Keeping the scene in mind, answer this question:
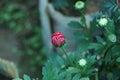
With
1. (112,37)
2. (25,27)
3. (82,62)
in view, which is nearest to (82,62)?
(82,62)

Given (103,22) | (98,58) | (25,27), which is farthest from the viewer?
(25,27)

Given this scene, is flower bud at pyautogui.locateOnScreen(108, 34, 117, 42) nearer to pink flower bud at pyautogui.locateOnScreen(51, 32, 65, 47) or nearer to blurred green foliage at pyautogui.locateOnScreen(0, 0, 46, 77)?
pink flower bud at pyautogui.locateOnScreen(51, 32, 65, 47)

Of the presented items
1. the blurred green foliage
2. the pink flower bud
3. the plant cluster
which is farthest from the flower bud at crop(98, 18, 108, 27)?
the blurred green foliage

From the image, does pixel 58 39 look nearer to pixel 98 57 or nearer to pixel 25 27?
pixel 98 57

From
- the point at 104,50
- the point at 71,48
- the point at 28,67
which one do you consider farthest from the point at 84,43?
the point at 28,67

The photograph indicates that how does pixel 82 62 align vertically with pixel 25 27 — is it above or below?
below

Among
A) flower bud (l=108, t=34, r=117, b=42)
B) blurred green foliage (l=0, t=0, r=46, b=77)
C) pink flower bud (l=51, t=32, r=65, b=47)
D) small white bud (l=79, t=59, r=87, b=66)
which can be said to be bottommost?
small white bud (l=79, t=59, r=87, b=66)

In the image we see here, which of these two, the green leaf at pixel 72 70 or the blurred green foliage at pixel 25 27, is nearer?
the green leaf at pixel 72 70

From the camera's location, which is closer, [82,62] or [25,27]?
[82,62]

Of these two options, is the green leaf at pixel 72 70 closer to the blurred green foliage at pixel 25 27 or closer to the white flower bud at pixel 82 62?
the white flower bud at pixel 82 62

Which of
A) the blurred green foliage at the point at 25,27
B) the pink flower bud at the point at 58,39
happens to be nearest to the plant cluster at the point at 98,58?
the pink flower bud at the point at 58,39
